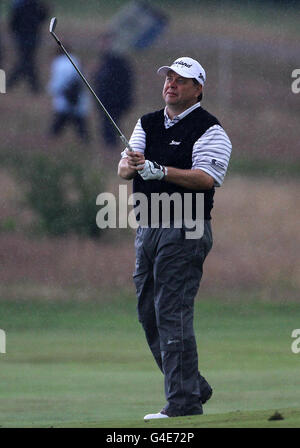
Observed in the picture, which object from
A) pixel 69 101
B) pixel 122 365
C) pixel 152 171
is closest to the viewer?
pixel 152 171

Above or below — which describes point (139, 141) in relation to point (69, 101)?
below

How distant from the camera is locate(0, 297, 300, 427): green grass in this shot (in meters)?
7.94

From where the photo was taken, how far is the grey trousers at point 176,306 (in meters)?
7.14

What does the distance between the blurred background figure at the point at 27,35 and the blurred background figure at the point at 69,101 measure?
498mm

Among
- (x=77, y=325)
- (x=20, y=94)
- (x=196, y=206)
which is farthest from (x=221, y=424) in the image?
(x=20, y=94)

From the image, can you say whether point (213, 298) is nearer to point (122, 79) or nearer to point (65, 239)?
point (65, 239)

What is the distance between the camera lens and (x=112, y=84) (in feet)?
71.2

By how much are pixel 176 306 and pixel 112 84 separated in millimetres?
14757

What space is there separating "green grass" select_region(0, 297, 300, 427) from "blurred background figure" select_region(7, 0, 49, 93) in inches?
297
